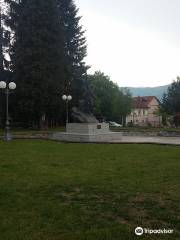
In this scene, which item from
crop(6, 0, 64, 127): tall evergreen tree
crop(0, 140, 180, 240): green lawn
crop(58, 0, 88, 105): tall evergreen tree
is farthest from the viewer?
crop(58, 0, 88, 105): tall evergreen tree

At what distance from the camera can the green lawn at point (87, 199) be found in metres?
4.02

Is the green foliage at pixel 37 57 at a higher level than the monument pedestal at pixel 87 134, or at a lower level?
higher

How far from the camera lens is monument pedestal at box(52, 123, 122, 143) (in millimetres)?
17859

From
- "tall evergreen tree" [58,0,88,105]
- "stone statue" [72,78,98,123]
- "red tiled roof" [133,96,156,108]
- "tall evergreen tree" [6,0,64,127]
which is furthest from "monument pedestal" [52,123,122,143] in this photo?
"red tiled roof" [133,96,156,108]

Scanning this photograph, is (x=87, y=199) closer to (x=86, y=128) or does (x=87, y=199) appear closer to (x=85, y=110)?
(x=86, y=128)

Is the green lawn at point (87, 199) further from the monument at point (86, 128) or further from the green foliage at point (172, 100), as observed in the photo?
the green foliage at point (172, 100)

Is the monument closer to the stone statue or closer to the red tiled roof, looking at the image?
the stone statue

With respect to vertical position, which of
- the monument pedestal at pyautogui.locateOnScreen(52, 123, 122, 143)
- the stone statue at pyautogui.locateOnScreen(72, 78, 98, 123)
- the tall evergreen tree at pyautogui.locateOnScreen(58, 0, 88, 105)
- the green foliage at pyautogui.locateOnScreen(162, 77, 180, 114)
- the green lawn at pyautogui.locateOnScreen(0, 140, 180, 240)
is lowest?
the green lawn at pyautogui.locateOnScreen(0, 140, 180, 240)

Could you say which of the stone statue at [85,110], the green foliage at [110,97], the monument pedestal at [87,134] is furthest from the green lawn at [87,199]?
the green foliage at [110,97]

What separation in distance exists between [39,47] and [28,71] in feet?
7.44

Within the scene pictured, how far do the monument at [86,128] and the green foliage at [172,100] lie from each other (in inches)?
1009

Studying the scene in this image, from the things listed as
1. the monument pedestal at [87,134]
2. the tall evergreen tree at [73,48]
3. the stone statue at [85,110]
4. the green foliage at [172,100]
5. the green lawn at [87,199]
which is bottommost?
the green lawn at [87,199]

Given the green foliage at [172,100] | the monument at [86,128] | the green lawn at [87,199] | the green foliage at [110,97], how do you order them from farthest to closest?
the green foliage at [110,97], the green foliage at [172,100], the monument at [86,128], the green lawn at [87,199]

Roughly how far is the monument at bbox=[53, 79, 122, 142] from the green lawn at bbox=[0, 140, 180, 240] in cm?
884
